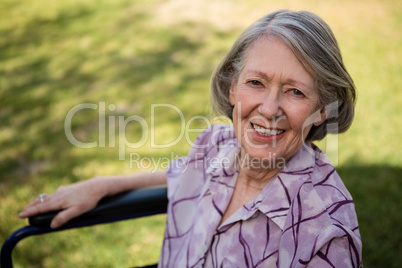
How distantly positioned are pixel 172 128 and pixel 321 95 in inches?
110

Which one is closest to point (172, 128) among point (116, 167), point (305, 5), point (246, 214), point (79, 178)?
point (116, 167)

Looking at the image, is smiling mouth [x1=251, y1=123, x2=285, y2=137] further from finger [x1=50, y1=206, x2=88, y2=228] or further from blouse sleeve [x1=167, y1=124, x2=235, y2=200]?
finger [x1=50, y1=206, x2=88, y2=228]

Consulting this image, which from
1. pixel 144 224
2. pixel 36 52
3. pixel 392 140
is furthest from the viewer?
pixel 36 52

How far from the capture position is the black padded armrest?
167 centimetres

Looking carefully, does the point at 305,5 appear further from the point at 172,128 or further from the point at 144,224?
the point at 144,224

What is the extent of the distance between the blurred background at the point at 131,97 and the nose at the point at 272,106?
5.25ft

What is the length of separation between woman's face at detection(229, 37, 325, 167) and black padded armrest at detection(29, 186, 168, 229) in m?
0.52

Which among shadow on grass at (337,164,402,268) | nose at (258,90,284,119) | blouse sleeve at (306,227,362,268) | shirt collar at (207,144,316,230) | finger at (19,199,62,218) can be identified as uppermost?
nose at (258,90,284,119)

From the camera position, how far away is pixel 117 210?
1.72 metres

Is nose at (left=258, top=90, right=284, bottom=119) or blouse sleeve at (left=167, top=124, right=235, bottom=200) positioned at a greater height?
nose at (left=258, top=90, right=284, bottom=119)

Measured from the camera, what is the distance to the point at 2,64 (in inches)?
218

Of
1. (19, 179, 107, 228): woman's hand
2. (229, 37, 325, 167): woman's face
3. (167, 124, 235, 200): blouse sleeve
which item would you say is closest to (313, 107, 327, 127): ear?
(229, 37, 325, 167): woman's face

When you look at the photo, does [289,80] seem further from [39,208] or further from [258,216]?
[39,208]

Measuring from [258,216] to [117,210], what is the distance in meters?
0.63
